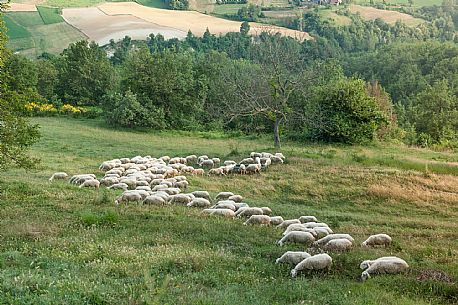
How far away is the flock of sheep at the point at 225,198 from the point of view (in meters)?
11.1

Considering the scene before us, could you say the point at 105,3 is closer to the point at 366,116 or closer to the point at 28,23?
the point at 28,23

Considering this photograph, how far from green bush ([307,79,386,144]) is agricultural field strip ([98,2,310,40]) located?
297 feet

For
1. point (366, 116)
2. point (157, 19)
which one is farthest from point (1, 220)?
point (157, 19)

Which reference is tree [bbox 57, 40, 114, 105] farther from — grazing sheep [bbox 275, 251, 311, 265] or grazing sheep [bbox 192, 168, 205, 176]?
grazing sheep [bbox 275, 251, 311, 265]

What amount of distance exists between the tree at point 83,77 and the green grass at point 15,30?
174 ft

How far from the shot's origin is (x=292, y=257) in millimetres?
11562

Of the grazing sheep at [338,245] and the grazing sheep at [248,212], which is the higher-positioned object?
the grazing sheep at [338,245]

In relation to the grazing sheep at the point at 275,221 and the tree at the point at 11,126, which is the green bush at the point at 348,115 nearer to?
the grazing sheep at the point at 275,221

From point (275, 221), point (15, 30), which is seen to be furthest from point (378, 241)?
point (15, 30)

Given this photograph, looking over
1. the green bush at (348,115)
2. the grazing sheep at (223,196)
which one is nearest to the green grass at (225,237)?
the grazing sheep at (223,196)

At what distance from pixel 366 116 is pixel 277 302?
103ft

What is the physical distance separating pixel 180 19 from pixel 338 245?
430ft

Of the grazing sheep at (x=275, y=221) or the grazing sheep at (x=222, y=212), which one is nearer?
the grazing sheep at (x=275, y=221)

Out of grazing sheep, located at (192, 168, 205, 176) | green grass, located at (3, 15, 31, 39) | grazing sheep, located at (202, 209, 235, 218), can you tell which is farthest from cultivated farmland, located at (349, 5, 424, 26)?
grazing sheep, located at (202, 209, 235, 218)
